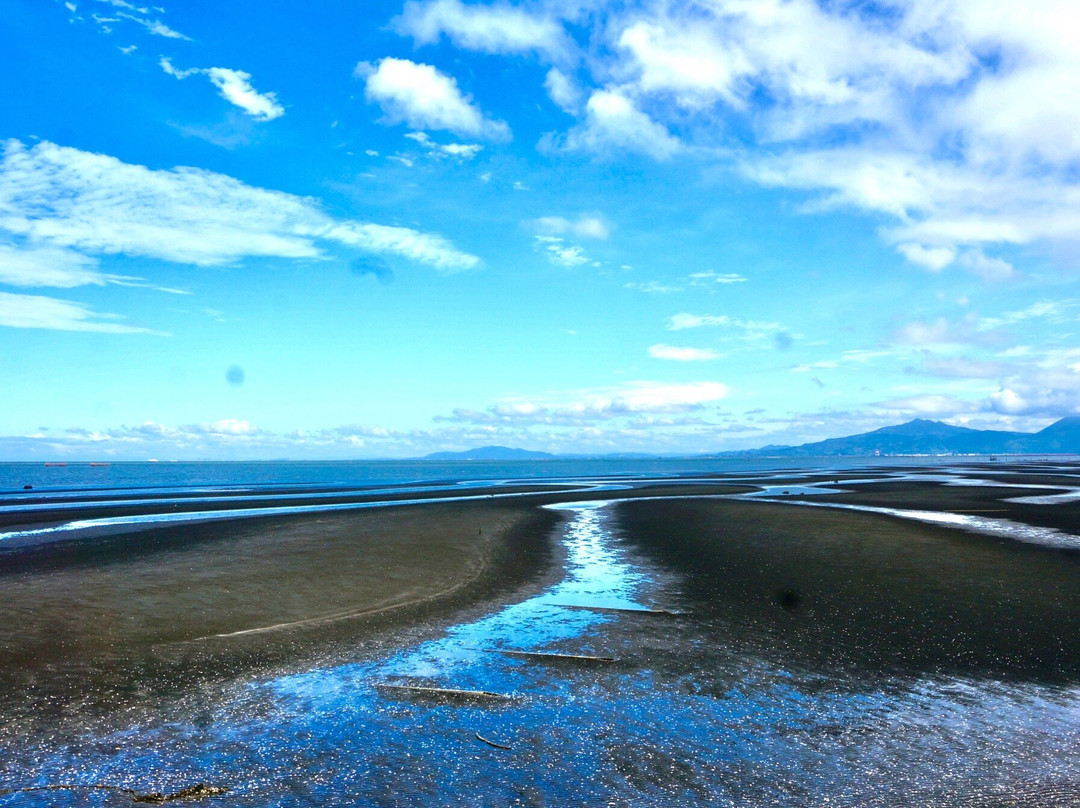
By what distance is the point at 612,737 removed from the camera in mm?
9055

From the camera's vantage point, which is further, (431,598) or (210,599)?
(431,598)

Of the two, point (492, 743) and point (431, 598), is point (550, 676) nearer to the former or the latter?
point (492, 743)

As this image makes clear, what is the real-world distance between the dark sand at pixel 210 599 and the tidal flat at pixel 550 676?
0.10 meters

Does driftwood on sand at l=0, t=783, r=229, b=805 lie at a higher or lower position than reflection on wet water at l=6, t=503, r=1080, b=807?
higher

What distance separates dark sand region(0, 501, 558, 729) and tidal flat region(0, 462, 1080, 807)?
0.10 m

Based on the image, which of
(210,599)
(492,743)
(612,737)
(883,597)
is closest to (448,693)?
(492,743)

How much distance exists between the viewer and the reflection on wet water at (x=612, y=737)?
759 cm

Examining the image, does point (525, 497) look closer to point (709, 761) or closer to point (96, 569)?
point (96, 569)

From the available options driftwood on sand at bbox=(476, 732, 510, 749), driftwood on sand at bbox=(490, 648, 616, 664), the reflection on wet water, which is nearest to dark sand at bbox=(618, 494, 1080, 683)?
the reflection on wet water

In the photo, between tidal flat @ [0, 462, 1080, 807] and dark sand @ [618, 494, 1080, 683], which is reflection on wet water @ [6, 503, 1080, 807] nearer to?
tidal flat @ [0, 462, 1080, 807]

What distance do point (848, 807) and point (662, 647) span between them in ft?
20.9

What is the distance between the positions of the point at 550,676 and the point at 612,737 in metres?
2.84

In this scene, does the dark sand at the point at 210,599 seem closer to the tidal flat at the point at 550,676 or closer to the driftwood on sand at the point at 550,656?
the tidal flat at the point at 550,676

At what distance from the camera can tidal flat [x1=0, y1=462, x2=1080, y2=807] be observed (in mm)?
7863
